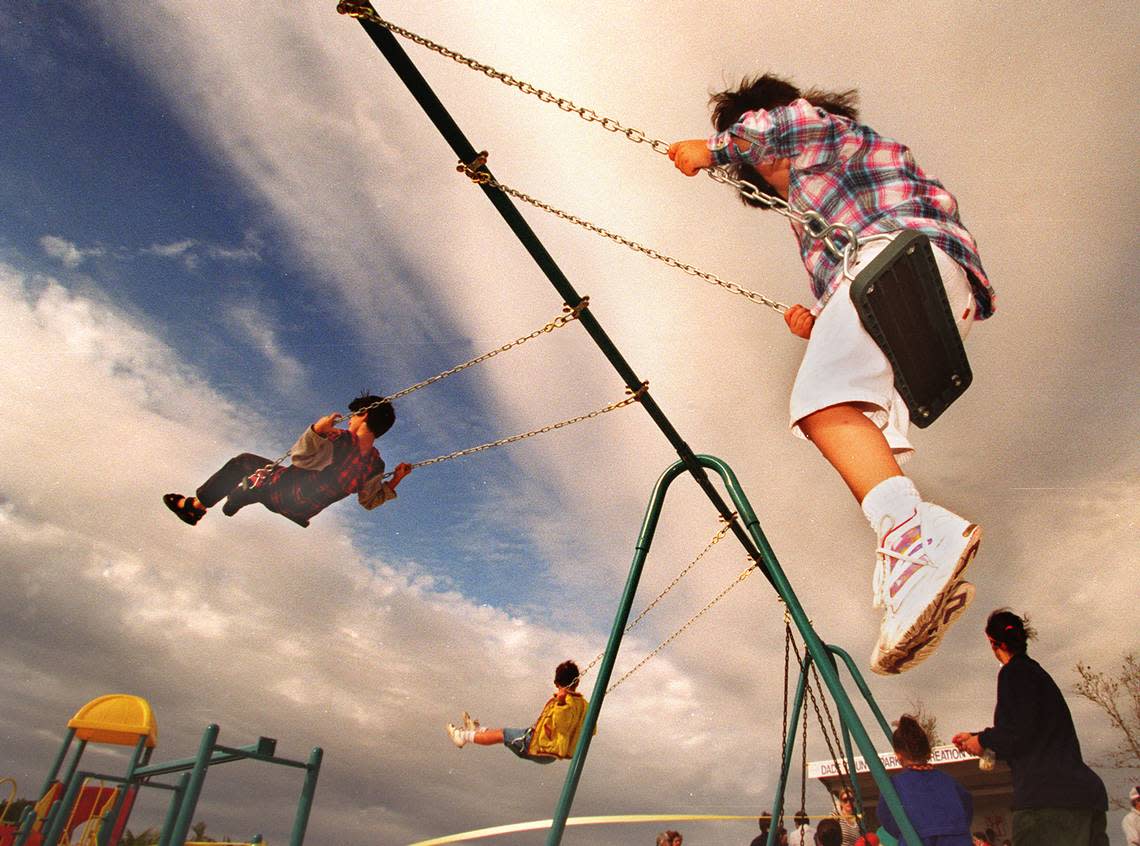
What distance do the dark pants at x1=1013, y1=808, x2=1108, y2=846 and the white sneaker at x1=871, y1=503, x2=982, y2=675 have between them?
2265 mm

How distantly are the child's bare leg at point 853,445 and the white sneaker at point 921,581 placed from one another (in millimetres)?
132

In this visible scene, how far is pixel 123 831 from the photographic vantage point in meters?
7.99

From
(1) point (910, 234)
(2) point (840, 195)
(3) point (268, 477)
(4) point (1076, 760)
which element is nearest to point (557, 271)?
(2) point (840, 195)

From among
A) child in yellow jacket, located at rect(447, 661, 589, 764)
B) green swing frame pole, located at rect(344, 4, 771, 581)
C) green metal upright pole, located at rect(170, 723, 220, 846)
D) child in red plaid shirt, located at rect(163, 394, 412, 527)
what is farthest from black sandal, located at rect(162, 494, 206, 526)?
green swing frame pole, located at rect(344, 4, 771, 581)

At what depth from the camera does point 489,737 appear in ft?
20.1

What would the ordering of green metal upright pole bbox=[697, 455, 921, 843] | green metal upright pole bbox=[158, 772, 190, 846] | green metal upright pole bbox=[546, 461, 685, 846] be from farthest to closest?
1. green metal upright pole bbox=[158, 772, 190, 846]
2. green metal upright pole bbox=[546, 461, 685, 846]
3. green metal upright pole bbox=[697, 455, 921, 843]

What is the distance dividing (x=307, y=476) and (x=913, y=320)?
17.3 feet

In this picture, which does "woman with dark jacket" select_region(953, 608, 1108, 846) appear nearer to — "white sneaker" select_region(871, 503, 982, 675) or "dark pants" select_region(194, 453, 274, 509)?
"white sneaker" select_region(871, 503, 982, 675)

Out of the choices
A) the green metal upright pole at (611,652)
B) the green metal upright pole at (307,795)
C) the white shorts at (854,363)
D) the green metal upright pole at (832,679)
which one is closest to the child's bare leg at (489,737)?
the green metal upright pole at (307,795)

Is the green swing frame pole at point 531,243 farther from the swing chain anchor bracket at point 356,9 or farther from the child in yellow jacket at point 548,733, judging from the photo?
the child in yellow jacket at point 548,733

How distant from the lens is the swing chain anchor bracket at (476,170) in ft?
8.71

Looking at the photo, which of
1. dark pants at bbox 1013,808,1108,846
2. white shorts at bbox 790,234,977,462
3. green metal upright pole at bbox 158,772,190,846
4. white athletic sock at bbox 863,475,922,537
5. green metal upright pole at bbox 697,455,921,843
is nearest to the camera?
white athletic sock at bbox 863,475,922,537

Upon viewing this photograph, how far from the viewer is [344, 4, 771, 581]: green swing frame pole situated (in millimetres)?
2293

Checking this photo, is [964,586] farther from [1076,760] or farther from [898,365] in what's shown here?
[1076,760]
